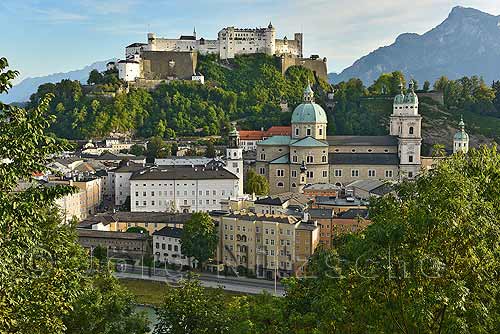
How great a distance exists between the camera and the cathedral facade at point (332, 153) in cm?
4450

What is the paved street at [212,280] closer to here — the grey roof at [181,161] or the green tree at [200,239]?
the green tree at [200,239]

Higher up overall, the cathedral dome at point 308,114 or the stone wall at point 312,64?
the stone wall at point 312,64

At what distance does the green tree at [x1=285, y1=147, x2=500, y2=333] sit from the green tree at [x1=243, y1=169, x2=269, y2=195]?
33017mm

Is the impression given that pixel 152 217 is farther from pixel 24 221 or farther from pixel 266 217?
pixel 24 221

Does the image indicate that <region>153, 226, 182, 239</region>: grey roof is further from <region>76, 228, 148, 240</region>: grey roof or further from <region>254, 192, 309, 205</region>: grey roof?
<region>254, 192, 309, 205</region>: grey roof

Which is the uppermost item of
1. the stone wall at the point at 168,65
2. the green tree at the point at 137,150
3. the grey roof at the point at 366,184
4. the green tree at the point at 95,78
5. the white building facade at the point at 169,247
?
the stone wall at the point at 168,65

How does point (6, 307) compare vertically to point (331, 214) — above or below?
above

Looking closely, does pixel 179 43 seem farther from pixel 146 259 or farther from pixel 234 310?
Answer: pixel 234 310

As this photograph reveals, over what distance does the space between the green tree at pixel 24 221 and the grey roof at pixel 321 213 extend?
23360 millimetres

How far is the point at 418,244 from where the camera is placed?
271 inches

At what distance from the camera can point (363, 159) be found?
45.8 metres

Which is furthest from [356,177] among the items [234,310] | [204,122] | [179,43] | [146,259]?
[179,43]

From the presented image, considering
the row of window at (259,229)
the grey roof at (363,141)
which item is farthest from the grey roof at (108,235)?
the grey roof at (363,141)

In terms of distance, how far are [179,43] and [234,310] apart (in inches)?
2561
